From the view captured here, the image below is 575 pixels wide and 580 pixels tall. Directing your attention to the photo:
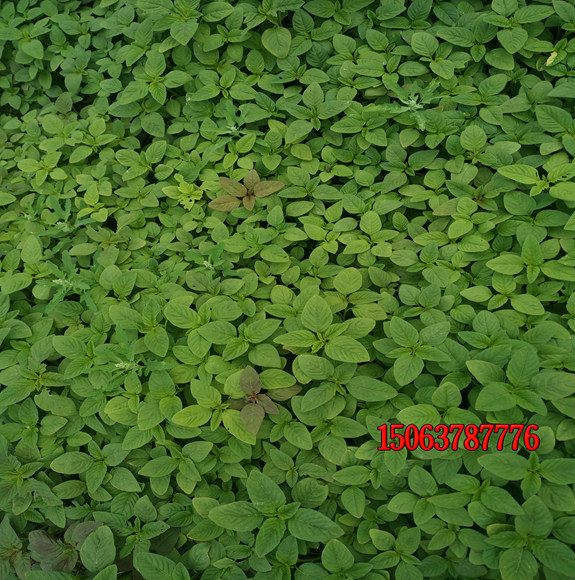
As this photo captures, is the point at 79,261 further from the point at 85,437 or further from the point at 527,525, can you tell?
the point at 527,525

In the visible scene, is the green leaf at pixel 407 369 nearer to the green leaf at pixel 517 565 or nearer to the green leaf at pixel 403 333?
the green leaf at pixel 403 333

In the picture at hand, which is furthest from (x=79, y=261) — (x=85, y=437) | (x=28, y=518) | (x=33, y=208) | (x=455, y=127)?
(x=455, y=127)

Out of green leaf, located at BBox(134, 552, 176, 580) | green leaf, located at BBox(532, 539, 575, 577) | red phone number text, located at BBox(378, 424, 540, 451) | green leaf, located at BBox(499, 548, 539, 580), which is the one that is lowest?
green leaf, located at BBox(134, 552, 176, 580)

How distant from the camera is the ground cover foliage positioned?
82.0 inches

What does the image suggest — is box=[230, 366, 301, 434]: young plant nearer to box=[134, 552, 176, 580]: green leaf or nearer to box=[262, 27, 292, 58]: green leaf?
box=[134, 552, 176, 580]: green leaf

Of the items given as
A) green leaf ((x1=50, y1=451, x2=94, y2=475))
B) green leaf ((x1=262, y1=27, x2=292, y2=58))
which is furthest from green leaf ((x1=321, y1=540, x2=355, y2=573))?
green leaf ((x1=262, y1=27, x2=292, y2=58))

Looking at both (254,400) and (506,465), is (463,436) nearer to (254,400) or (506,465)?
(506,465)

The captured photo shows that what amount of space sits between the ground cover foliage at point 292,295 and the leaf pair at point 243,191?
0.01 meters

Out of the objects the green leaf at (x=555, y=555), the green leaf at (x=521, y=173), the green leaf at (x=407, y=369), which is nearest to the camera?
the green leaf at (x=555, y=555)

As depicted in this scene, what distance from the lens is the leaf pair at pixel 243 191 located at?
286cm

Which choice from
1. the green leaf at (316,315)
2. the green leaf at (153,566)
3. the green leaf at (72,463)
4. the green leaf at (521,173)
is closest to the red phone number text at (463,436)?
the green leaf at (316,315)

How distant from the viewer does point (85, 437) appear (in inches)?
93.9

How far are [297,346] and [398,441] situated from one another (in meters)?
0.63

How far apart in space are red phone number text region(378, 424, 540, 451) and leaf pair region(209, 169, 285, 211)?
1549mm
